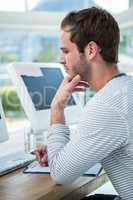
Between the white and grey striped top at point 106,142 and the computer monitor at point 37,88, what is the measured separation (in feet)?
2.34

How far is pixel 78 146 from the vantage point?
1232mm

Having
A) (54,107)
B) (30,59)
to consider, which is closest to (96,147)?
(54,107)

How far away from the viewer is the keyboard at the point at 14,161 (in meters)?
1.62

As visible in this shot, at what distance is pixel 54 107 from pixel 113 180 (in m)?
0.37

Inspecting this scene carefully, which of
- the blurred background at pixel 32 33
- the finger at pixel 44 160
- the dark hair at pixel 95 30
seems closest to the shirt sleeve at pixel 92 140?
the dark hair at pixel 95 30

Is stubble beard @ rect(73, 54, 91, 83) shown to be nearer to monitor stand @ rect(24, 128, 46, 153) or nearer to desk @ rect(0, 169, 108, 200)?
desk @ rect(0, 169, 108, 200)

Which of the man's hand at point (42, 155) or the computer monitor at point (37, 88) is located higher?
the computer monitor at point (37, 88)

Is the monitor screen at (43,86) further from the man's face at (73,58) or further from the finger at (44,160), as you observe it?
the man's face at (73,58)

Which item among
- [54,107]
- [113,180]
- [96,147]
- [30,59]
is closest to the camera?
[96,147]

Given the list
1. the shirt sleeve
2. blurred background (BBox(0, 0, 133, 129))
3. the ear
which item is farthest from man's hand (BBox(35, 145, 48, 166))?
blurred background (BBox(0, 0, 133, 129))

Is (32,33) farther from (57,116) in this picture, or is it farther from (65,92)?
(57,116)

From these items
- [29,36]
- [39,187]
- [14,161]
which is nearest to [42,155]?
[14,161]

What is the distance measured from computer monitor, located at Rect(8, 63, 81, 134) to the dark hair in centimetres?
68

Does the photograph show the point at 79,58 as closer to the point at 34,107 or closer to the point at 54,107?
the point at 54,107
